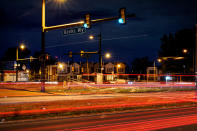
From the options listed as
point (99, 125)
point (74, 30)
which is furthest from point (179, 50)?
point (99, 125)

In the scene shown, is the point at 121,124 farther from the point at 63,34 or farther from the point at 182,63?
the point at 182,63

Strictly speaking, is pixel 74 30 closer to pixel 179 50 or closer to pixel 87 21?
pixel 87 21

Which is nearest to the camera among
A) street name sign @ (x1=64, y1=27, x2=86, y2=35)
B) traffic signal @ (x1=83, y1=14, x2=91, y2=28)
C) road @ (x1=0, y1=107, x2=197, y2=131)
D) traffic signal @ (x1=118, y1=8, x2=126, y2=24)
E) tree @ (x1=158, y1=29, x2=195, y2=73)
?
road @ (x1=0, y1=107, x2=197, y2=131)

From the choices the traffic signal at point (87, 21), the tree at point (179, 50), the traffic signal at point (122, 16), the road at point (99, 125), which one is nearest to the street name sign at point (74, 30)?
the traffic signal at point (87, 21)

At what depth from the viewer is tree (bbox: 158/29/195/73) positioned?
65750mm

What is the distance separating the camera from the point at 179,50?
69375 millimetres

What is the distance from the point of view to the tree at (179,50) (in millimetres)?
65750

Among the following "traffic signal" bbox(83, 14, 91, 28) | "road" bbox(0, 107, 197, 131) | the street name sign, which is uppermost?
"traffic signal" bbox(83, 14, 91, 28)

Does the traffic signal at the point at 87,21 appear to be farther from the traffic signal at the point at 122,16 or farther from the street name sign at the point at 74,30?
the traffic signal at the point at 122,16

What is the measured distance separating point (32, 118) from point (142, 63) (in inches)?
4673

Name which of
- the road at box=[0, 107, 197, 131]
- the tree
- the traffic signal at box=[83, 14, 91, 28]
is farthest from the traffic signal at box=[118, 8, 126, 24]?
the tree

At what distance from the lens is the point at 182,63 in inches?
2606

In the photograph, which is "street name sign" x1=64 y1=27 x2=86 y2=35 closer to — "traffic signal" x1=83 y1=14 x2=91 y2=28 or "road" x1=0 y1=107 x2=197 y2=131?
"traffic signal" x1=83 y1=14 x2=91 y2=28

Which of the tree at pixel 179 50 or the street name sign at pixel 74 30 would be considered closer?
the street name sign at pixel 74 30
